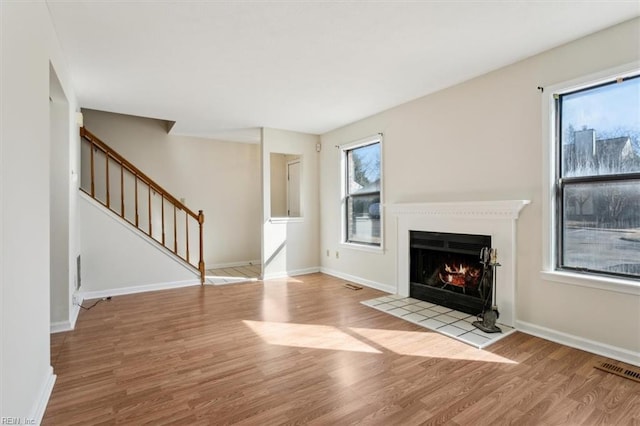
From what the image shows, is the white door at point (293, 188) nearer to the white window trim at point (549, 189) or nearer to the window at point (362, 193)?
the window at point (362, 193)

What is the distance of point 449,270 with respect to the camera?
3828 mm

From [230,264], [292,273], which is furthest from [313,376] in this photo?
[230,264]

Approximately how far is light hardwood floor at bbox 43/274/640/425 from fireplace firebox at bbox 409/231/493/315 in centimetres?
64

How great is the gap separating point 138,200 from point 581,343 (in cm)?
617

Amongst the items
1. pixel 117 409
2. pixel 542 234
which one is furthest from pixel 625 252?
pixel 117 409

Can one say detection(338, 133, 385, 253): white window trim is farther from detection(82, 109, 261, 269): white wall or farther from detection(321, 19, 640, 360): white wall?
detection(82, 109, 261, 269): white wall

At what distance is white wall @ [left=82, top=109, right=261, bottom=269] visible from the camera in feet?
18.2

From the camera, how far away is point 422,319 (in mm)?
3365

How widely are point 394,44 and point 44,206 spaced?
282cm

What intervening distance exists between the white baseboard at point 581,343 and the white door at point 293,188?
4483 millimetres

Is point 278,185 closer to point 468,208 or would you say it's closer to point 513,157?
point 468,208

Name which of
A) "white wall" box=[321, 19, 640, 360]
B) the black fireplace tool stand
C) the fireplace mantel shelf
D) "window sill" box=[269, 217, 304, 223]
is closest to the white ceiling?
"white wall" box=[321, 19, 640, 360]

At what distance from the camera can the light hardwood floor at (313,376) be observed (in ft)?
6.12

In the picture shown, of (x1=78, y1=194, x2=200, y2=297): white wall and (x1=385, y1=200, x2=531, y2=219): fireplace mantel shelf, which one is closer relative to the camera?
(x1=385, y1=200, x2=531, y2=219): fireplace mantel shelf
